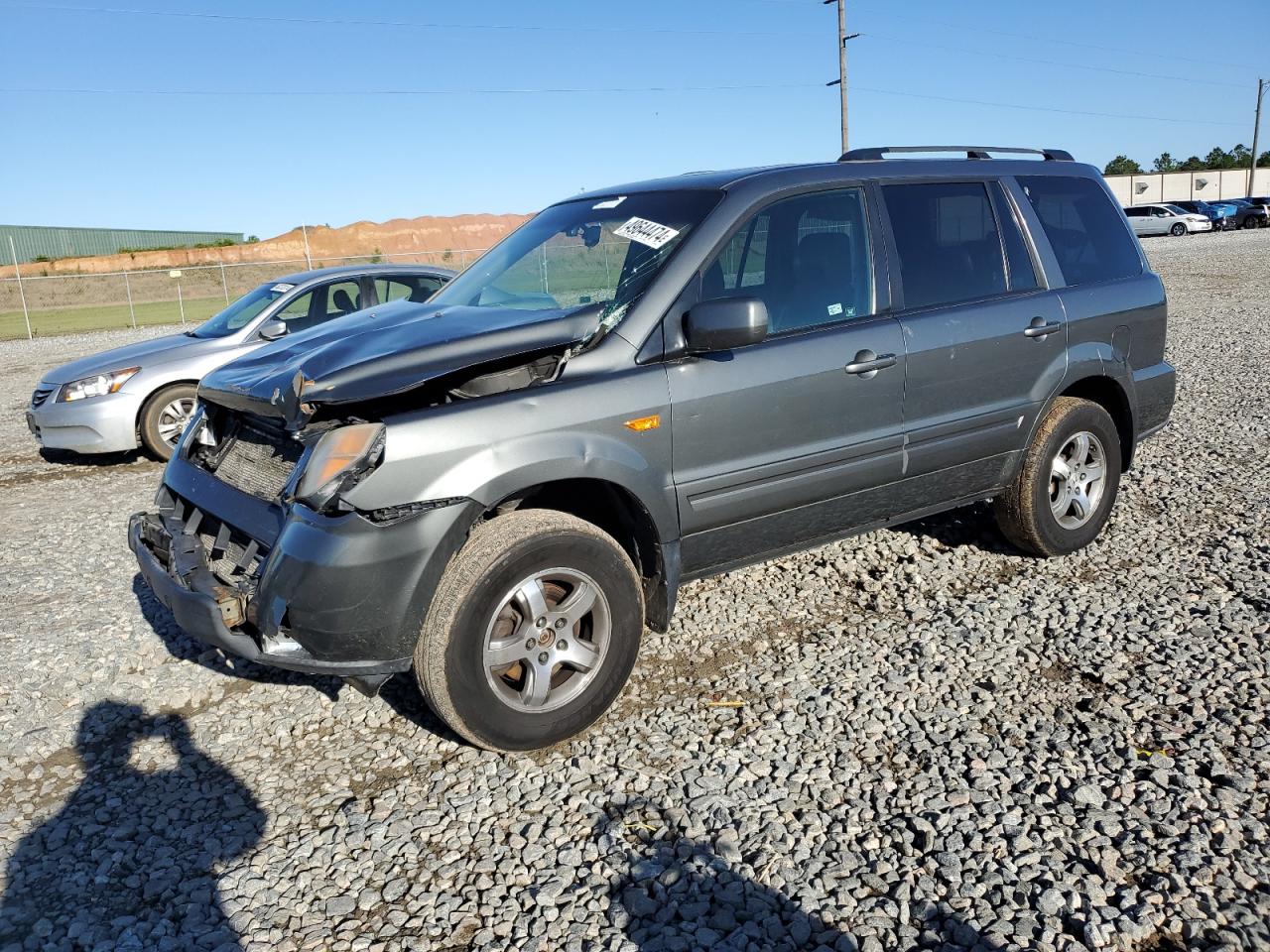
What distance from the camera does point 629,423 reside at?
355 cm

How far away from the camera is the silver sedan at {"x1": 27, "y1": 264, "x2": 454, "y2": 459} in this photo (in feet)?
27.1

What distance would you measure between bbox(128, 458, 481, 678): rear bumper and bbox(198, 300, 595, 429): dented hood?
0.42 m

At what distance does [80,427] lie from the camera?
825cm

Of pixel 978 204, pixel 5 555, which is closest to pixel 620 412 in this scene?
pixel 978 204

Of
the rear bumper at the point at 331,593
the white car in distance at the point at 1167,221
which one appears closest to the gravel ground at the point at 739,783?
the rear bumper at the point at 331,593

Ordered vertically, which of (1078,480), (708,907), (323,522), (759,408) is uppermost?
(759,408)

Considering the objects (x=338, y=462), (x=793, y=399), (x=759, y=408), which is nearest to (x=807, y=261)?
(x=793, y=399)

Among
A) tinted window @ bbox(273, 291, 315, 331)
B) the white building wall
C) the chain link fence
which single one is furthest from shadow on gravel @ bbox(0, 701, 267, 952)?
the white building wall

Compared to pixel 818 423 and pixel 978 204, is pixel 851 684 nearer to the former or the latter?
pixel 818 423

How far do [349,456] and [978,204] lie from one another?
10.9ft

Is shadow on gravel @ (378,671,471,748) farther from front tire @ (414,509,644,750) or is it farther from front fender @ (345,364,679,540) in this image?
front fender @ (345,364,679,540)

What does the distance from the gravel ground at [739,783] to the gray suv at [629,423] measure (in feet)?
1.27

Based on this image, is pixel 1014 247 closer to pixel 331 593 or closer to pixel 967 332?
pixel 967 332

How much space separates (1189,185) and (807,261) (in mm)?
78871
